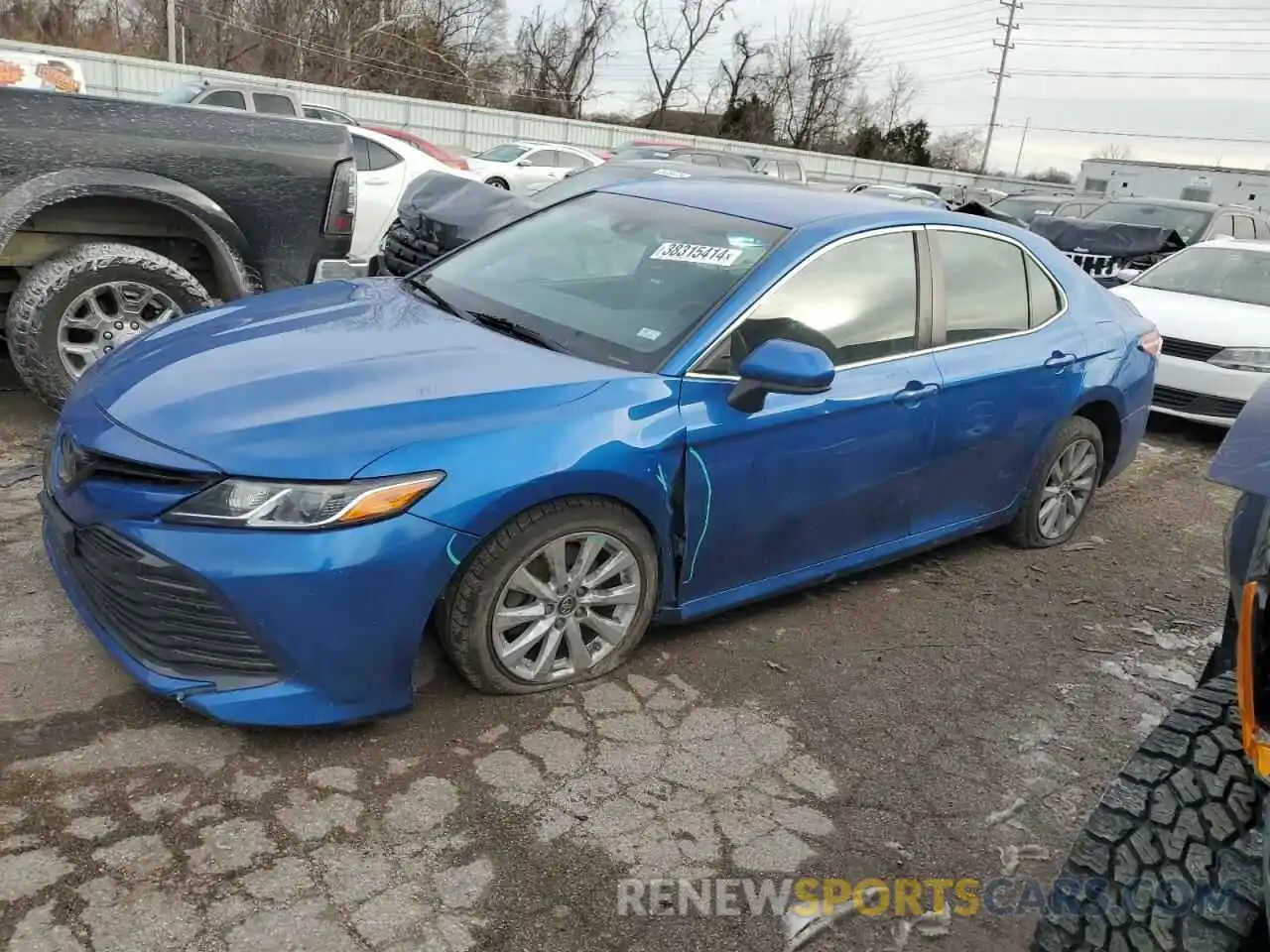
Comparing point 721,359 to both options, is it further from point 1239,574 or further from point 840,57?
point 840,57

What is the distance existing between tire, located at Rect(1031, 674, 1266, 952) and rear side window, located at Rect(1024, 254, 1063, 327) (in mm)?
2680

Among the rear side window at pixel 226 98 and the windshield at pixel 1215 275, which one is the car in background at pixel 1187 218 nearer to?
the windshield at pixel 1215 275

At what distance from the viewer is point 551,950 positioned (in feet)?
7.16

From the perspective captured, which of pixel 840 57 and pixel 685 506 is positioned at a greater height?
pixel 840 57

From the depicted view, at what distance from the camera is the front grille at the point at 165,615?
253 centimetres

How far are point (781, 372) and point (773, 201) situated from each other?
1149 mm

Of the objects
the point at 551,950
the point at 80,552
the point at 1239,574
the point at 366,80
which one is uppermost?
the point at 366,80

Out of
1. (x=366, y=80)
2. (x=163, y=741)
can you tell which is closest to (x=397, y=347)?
(x=163, y=741)

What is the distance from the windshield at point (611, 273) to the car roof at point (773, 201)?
7 cm

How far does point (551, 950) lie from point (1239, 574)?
172cm

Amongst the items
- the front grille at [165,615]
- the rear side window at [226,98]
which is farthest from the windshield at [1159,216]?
the front grille at [165,615]

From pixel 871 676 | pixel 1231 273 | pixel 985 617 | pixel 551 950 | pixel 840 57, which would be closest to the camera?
pixel 551 950

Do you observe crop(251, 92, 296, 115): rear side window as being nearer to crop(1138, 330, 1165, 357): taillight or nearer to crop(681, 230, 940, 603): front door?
crop(1138, 330, 1165, 357): taillight

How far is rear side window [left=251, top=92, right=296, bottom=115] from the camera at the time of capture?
50.7ft
